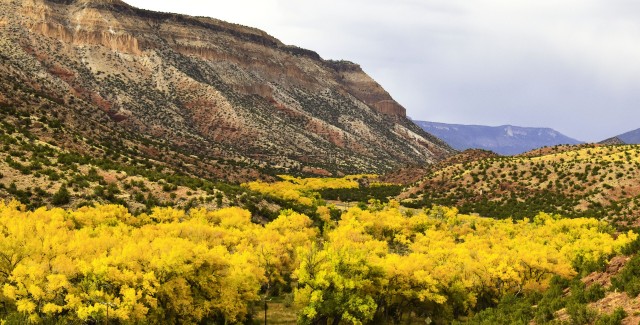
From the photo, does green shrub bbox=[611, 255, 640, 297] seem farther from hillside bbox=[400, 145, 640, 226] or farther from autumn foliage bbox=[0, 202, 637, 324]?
hillside bbox=[400, 145, 640, 226]

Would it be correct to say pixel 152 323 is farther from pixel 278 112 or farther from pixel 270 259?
pixel 278 112

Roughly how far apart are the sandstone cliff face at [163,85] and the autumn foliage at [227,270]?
3154 inches

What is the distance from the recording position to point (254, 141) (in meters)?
149

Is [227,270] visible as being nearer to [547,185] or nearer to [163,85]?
[547,185]

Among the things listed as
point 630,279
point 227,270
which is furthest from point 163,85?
point 630,279

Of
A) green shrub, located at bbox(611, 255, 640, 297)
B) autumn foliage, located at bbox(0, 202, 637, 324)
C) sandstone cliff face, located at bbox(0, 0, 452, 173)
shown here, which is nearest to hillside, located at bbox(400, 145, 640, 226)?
autumn foliage, located at bbox(0, 202, 637, 324)

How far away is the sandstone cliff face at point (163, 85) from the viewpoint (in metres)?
131

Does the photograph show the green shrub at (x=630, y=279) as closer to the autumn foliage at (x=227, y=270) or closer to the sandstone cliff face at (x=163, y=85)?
the autumn foliage at (x=227, y=270)

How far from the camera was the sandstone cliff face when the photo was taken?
429ft

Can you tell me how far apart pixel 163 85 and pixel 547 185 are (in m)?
113

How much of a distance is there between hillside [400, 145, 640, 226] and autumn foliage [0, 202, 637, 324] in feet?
79.9

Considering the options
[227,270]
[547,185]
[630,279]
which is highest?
[547,185]

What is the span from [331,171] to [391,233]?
92.9 meters

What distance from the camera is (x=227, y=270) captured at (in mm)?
31547
